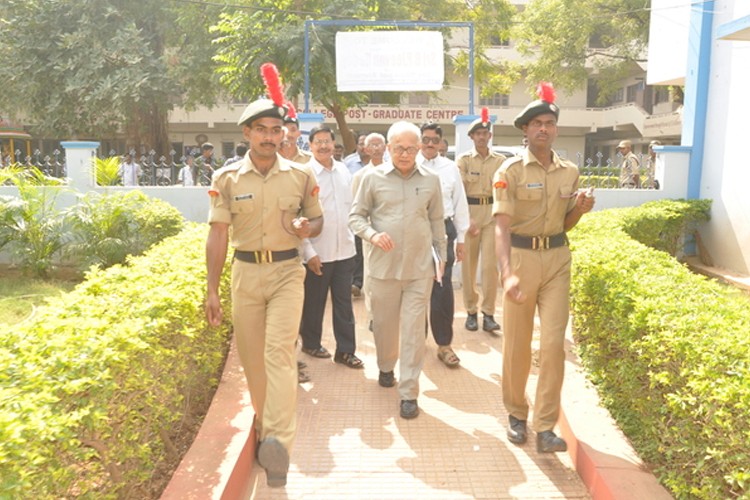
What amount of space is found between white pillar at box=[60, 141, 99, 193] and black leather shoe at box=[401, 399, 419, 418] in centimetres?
703

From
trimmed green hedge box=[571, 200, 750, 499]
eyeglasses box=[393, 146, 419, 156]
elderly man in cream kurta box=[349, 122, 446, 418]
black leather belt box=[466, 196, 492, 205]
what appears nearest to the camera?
trimmed green hedge box=[571, 200, 750, 499]

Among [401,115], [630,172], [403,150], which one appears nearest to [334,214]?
[403,150]

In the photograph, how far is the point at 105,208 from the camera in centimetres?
847

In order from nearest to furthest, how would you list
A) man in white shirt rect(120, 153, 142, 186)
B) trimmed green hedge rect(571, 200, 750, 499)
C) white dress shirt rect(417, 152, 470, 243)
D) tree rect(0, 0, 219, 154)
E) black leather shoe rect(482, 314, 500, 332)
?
trimmed green hedge rect(571, 200, 750, 499) < white dress shirt rect(417, 152, 470, 243) < black leather shoe rect(482, 314, 500, 332) < man in white shirt rect(120, 153, 142, 186) < tree rect(0, 0, 219, 154)

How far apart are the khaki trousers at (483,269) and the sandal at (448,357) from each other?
106cm

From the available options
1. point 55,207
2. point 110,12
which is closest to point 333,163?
point 55,207

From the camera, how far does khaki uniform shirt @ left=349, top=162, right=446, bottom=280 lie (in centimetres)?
471

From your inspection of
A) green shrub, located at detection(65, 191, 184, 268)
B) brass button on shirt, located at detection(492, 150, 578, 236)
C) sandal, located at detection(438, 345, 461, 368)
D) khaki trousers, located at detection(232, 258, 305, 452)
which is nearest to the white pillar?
green shrub, located at detection(65, 191, 184, 268)

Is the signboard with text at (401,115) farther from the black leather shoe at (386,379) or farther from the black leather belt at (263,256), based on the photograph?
the black leather belt at (263,256)

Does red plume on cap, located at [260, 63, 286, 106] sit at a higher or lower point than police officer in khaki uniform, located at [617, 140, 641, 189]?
higher

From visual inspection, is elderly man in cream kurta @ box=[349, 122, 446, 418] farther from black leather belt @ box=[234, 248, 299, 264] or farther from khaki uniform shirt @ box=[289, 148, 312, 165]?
khaki uniform shirt @ box=[289, 148, 312, 165]

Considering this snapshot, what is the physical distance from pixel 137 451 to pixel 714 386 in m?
2.47

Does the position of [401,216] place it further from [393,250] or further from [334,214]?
[334,214]

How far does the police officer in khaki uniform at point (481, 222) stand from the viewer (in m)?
6.58
